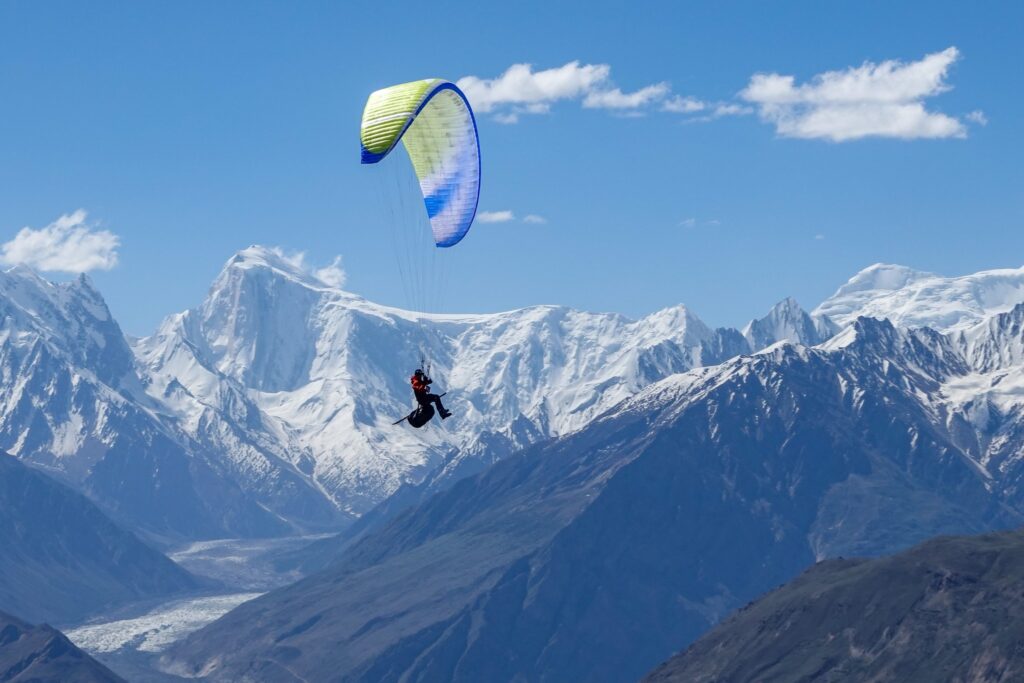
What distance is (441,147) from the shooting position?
182500mm

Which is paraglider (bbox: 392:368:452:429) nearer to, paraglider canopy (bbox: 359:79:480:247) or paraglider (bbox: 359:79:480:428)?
paraglider (bbox: 359:79:480:428)

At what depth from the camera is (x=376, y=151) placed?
565 ft

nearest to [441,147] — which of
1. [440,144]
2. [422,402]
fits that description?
[440,144]

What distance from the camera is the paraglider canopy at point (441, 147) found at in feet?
586

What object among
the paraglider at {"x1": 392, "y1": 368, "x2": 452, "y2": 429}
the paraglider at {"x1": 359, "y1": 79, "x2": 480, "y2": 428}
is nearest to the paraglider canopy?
the paraglider at {"x1": 359, "y1": 79, "x2": 480, "y2": 428}

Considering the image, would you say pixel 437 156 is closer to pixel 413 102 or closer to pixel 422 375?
pixel 413 102

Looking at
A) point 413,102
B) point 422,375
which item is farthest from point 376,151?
point 422,375

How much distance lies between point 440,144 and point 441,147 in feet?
1.13

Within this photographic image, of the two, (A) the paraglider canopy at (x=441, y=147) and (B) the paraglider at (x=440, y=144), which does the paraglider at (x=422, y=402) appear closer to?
(B) the paraglider at (x=440, y=144)

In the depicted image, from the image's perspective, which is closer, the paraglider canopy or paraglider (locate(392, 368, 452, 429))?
paraglider (locate(392, 368, 452, 429))

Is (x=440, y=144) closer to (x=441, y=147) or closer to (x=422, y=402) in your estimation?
(x=441, y=147)

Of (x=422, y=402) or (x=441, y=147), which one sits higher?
(x=441, y=147)

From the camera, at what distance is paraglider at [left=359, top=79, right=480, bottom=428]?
6988 inches

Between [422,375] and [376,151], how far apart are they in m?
20.9
